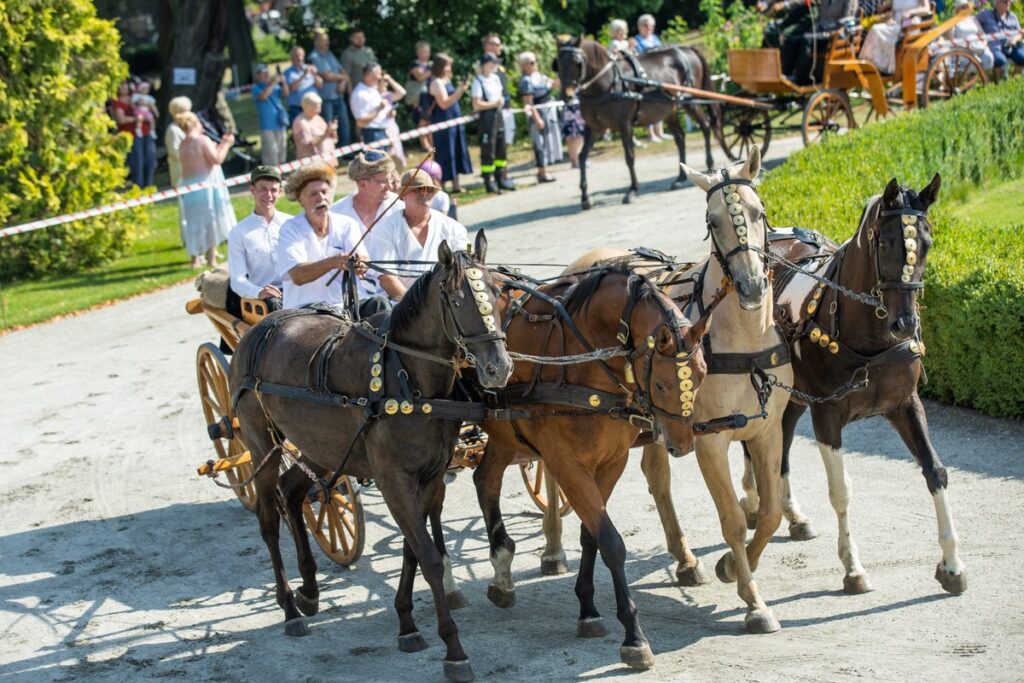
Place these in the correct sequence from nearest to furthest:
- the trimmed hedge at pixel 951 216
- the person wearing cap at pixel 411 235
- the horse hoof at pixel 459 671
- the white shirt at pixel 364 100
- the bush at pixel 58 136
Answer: the horse hoof at pixel 459 671, the person wearing cap at pixel 411 235, the trimmed hedge at pixel 951 216, the bush at pixel 58 136, the white shirt at pixel 364 100

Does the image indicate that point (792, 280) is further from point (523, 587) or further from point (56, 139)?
point (56, 139)

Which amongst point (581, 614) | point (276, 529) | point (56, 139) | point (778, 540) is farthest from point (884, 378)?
point (56, 139)

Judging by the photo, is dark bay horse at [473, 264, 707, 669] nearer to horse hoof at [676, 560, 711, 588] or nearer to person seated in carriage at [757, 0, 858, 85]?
horse hoof at [676, 560, 711, 588]

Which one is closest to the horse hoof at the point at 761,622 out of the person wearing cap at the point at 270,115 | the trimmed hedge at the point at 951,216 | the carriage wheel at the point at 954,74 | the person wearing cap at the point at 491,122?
the trimmed hedge at the point at 951,216

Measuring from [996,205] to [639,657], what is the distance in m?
9.37

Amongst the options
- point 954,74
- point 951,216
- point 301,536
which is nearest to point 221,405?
point 301,536

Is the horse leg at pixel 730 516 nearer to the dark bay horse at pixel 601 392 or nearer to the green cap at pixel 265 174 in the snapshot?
the dark bay horse at pixel 601 392

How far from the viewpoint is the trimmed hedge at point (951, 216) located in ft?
30.6

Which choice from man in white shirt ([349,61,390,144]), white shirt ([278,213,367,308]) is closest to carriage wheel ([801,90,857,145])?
man in white shirt ([349,61,390,144])

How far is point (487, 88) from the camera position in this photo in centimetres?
2014

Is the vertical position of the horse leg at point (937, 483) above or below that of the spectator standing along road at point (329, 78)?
below

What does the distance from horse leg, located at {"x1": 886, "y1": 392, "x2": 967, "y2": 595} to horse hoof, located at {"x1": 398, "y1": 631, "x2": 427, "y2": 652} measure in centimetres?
270

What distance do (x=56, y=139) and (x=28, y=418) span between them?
726 centimetres

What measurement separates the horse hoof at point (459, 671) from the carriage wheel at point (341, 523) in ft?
5.22
